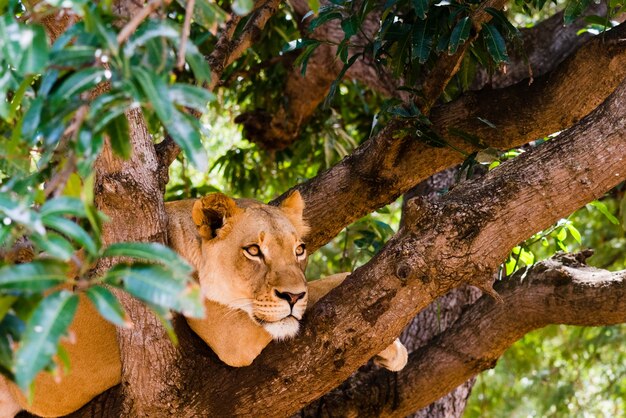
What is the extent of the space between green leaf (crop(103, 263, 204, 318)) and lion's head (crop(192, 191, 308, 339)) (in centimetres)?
201

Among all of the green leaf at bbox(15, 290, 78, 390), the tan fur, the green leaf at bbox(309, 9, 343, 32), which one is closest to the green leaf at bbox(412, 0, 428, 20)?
the green leaf at bbox(309, 9, 343, 32)

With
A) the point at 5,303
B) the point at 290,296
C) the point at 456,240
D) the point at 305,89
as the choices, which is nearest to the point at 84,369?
the point at 290,296

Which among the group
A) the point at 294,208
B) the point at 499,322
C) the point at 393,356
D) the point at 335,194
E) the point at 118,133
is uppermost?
the point at 118,133

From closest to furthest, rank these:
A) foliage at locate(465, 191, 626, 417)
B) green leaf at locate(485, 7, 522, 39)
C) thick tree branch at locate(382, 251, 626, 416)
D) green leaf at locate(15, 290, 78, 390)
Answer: green leaf at locate(15, 290, 78, 390) → green leaf at locate(485, 7, 522, 39) → thick tree branch at locate(382, 251, 626, 416) → foliage at locate(465, 191, 626, 417)

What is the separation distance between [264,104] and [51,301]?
649 cm

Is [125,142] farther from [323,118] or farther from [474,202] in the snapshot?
[323,118]

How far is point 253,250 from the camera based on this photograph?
4398 millimetres

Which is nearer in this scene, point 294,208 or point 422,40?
point 422,40

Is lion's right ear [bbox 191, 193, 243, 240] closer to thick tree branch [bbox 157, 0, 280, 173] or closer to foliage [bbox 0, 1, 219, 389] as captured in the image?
thick tree branch [bbox 157, 0, 280, 173]

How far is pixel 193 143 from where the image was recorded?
2.25 metres

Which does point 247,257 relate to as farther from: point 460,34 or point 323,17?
point 460,34

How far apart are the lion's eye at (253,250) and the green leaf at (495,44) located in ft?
4.95

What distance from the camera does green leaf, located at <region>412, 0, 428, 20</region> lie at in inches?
169

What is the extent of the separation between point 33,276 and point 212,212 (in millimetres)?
2340
